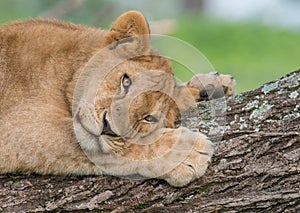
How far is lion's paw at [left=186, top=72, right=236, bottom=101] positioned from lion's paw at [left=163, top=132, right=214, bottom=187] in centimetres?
55

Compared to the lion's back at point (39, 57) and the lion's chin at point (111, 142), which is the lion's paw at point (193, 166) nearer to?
the lion's chin at point (111, 142)

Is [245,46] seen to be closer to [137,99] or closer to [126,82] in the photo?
[126,82]

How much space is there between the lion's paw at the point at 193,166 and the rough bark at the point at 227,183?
3 cm

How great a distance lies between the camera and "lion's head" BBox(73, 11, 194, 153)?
150 inches

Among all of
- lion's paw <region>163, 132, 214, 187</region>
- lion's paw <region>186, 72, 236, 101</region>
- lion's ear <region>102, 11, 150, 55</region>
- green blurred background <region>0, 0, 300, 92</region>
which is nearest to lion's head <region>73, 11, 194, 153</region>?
lion's ear <region>102, 11, 150, 55</region>

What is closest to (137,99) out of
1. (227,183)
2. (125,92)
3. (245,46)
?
(125,92)

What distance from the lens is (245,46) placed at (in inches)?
463

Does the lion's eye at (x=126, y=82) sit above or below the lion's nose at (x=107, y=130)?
above

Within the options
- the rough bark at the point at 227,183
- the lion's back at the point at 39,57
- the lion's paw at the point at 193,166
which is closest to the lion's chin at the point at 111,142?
the rough bark at the point at 227,183

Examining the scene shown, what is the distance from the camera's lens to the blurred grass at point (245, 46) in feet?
34.7

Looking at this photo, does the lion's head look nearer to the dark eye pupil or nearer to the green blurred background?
the dark eye pupil

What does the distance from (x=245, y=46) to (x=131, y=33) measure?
7783 mm

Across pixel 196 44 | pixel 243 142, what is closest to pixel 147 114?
pixel 243 142

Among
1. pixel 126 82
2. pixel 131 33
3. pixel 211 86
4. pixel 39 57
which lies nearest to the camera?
pixel 126 82
